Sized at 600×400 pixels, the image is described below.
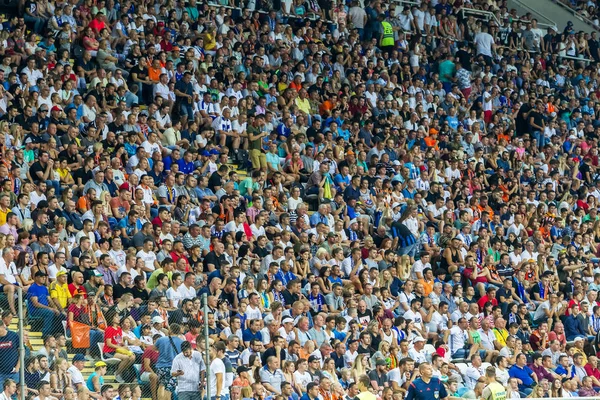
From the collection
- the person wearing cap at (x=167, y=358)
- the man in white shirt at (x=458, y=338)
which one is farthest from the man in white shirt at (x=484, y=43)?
the person wearing cap at (x=167, y=358)

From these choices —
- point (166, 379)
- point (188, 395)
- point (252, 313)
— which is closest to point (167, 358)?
point (166, 379)

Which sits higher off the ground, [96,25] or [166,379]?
[96,25]

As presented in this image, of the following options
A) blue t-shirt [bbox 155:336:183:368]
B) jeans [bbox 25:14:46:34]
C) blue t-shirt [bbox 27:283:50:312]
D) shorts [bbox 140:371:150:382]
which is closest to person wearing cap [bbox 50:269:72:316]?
blue t-shirt [bbox 27:283:50:312]

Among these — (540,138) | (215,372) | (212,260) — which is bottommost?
(212,260)

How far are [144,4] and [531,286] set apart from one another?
A: 31.1ft

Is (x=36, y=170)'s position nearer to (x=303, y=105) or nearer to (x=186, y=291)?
(x=186, y=291)

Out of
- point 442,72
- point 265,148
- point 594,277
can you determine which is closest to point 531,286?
point 594,277

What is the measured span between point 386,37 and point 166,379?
16394 mm

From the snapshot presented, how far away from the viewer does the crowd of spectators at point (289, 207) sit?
53.7 ft

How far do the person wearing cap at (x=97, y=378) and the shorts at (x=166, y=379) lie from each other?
65 cm

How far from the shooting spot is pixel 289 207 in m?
22.4

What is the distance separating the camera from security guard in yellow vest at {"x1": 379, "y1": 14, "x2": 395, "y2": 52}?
29234 millimetres

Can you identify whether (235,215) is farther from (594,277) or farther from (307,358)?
(594,277)

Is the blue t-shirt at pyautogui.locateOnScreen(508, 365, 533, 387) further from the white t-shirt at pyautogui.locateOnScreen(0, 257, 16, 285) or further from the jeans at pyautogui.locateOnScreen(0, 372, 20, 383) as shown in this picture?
the jeans at pyautogui.locateOnScreen(0, 372, 20, 383)
